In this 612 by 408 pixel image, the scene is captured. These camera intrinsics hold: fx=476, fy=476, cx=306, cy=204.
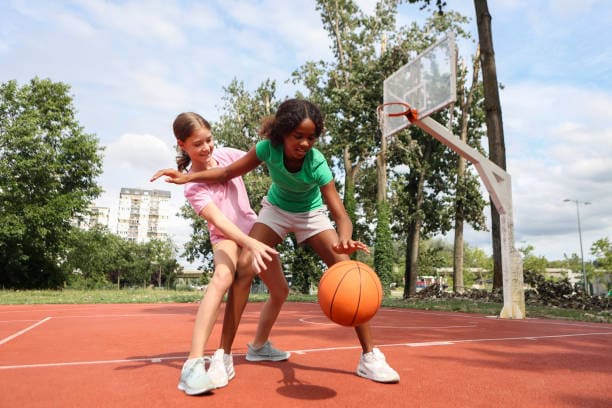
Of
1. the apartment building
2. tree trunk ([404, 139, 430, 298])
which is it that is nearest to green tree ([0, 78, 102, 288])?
tree trunk ([404, 139, 430, 298])

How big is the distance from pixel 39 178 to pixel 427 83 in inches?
925

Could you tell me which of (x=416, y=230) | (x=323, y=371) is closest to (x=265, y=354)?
(x=323, y=371)

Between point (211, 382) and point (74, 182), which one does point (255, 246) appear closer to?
point (211, 382)

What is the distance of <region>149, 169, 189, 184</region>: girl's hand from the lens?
130 inches

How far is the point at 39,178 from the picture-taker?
85.9ft

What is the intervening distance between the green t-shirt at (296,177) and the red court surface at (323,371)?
123 cm

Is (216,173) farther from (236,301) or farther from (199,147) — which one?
(236,301)

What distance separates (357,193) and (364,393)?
84.1 feet

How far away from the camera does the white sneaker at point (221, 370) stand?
2918 millimetres

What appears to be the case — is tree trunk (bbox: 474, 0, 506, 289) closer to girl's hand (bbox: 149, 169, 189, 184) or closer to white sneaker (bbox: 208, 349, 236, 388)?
girl's hand (bbox: 149, 169, 189, 184)

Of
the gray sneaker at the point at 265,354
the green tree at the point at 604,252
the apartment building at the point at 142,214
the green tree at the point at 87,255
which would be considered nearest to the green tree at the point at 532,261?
the green tree at the point at 604,252

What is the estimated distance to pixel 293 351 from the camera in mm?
4441

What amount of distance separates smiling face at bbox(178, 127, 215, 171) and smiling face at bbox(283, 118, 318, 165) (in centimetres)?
62

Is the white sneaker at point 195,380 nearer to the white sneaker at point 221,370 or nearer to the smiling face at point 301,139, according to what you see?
the white sneaker at point 221,370
